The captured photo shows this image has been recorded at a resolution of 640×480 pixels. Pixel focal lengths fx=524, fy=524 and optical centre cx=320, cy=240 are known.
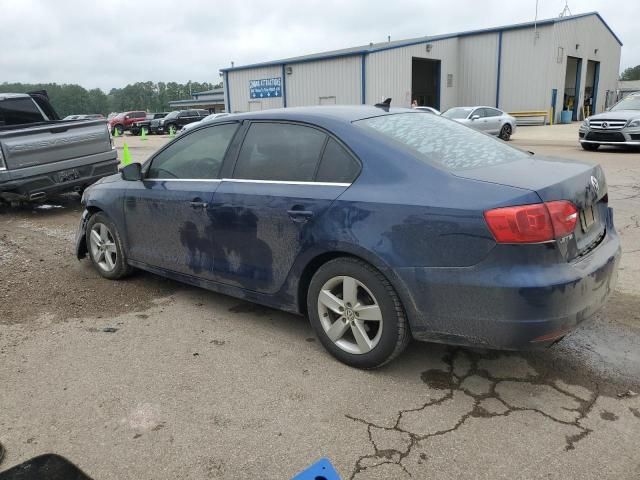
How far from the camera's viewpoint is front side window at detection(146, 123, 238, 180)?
4.02m

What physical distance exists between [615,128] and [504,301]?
14195 millimetres

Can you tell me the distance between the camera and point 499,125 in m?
21.2

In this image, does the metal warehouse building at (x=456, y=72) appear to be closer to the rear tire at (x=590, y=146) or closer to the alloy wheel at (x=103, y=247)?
the rear tire at (x=590, y=146)

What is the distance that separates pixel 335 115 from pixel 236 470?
7.36 feet

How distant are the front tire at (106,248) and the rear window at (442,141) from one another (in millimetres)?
2723

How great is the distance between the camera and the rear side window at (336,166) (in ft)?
10.5

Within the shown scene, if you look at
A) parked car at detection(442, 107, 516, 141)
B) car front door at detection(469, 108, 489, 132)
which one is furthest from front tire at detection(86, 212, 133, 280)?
car front door at detection(469, 108, 489, 132)

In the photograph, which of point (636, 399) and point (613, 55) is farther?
point (613, 55)

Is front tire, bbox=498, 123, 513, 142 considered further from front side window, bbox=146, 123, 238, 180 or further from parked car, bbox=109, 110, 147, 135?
parked car, bbox=109, 110, 147, 135

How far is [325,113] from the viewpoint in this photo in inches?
141

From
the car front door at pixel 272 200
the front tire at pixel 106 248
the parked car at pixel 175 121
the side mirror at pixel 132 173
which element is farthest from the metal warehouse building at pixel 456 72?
the car front door at pixel 272 200

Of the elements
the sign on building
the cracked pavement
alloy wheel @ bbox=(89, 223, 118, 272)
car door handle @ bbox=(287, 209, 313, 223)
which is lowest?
the cracked pavement

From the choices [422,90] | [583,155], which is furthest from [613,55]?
[583,155]

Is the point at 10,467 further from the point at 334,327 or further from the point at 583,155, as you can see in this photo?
the point at 583,155
